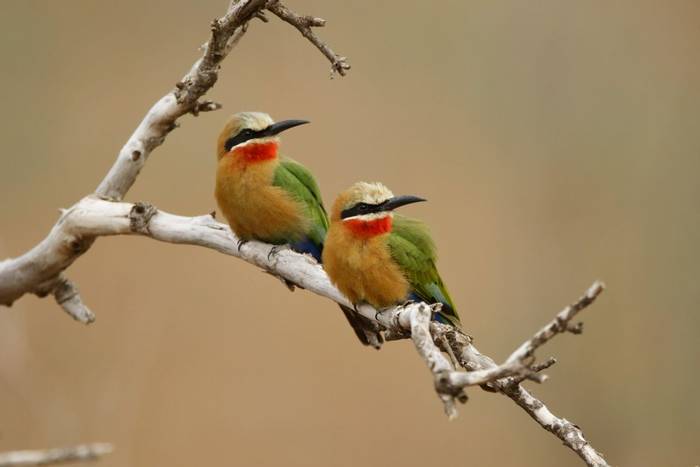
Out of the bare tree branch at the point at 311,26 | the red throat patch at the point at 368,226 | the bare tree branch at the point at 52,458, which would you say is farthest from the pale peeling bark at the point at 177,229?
the bare tree branch at the point at 52,458

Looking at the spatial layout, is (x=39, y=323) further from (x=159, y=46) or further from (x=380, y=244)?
(x=380, y=244)

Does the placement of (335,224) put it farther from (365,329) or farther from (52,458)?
(52,458)

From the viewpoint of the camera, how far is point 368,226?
1.96 meters

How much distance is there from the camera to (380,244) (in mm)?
1967

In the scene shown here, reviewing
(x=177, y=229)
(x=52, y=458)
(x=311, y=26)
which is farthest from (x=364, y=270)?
(x=52, y=458)

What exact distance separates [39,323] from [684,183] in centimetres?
271

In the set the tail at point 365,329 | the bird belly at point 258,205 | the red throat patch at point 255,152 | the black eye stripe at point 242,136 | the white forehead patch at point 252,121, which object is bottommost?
the tail at point 365,329

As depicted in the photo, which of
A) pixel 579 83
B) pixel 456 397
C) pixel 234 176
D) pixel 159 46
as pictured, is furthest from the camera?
pixel 579 83

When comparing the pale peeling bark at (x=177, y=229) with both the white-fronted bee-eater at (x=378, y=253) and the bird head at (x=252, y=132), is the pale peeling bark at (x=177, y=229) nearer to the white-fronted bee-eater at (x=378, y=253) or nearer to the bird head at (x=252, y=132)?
the white-fronted bee-eater at (x=378, y=253)

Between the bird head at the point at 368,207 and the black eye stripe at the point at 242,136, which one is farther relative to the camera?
the black eye stripe at the point at 242,136

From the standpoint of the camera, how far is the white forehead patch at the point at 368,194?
6.40ft

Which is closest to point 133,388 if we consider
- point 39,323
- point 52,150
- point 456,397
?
point 39,323

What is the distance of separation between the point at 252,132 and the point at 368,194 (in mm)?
411

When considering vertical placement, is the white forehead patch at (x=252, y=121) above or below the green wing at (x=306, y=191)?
→ above
